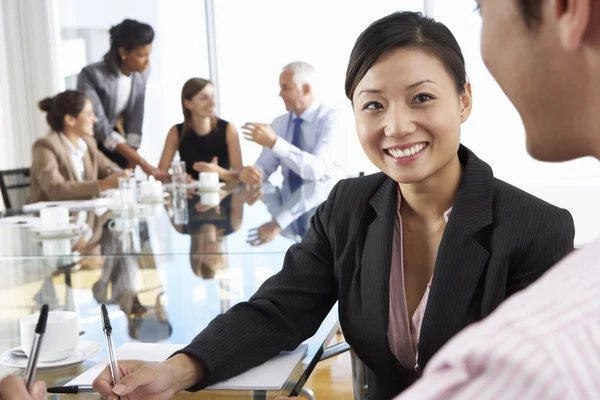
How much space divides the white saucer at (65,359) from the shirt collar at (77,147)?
3.16 meters

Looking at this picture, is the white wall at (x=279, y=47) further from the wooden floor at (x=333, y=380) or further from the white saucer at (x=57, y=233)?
the white saucer at (x=57, y=233)

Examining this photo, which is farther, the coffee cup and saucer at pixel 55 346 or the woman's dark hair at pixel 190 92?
the woman's dark hair at pixel 190 92

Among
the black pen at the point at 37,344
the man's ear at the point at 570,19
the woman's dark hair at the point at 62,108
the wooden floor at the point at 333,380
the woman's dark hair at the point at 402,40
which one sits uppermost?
the woman's dark hair at the point at 402,40

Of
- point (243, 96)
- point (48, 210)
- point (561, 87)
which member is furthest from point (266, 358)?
point (243, 96)

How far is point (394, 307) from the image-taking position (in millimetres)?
1395

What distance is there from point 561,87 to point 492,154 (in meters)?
5.79

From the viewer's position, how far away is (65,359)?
1299 millimetres

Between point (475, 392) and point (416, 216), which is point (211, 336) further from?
point (475, 392)

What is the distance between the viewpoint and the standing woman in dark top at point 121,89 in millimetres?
5453

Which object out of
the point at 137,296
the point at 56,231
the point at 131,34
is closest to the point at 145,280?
the point at 137,296

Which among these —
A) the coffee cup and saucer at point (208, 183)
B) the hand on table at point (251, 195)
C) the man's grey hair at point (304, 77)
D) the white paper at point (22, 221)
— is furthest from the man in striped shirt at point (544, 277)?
the man's grey hair at point (304, 77)

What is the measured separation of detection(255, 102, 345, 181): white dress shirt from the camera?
427 cm

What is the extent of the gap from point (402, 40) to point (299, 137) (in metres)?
3.39

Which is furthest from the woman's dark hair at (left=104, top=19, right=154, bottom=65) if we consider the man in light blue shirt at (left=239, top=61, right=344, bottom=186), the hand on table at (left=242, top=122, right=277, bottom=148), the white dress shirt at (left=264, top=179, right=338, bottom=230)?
the white dress shirt at (left=264, top=179, right=338, bottom=230)
